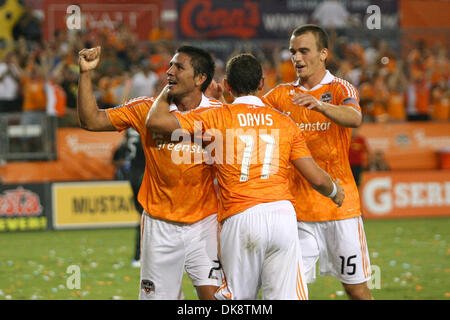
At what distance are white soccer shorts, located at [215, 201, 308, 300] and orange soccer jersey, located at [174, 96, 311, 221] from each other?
10 cm

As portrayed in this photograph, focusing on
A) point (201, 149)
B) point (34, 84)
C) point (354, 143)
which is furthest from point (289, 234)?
point (34, 84)

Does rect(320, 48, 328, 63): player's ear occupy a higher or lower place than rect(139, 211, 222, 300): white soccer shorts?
higher

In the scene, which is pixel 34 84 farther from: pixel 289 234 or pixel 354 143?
pixel 289 234

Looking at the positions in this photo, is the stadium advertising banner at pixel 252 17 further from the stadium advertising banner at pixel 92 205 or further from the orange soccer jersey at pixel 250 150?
the orange soccer jersey at pixel 250 150

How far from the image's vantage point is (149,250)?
18.1ft

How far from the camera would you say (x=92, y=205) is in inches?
591

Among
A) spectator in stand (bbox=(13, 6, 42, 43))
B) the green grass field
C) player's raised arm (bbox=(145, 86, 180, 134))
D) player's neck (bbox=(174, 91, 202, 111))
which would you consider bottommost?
the green grass field

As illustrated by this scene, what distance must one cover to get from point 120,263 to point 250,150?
21.5 feet

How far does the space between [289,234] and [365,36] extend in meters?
15.8

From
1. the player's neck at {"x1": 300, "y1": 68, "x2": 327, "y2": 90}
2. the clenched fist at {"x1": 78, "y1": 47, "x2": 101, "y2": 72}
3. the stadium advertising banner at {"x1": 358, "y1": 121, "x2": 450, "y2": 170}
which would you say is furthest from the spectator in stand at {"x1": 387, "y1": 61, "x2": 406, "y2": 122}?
the clenched fist at {"x1": 78, "y1": 47, "x2": 101, "y2": 72}

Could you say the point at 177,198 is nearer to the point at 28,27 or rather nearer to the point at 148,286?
the point at 148,286

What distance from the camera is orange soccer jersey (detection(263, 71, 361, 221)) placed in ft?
19.6

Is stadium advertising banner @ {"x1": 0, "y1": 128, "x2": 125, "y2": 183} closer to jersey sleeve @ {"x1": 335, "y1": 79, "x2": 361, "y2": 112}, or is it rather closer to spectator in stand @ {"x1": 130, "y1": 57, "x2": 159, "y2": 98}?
spectator in stand @ {"x1": 130, "y1": 57, "x2": 159, "y2": 98}

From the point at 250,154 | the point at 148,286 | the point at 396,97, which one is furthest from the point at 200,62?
the point at 396,97
